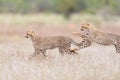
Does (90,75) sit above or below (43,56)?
below

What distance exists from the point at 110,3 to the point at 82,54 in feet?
101

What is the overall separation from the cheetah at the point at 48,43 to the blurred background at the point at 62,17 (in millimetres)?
16380

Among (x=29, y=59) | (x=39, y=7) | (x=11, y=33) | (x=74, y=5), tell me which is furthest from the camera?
(x=39, y=7)

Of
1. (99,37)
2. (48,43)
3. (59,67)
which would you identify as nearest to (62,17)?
(99,37)

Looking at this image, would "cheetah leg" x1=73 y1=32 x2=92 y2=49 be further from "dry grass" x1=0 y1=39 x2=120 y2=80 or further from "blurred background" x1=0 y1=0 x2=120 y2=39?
"blurred background" x1=0 y1=0 x2=120 y2=39

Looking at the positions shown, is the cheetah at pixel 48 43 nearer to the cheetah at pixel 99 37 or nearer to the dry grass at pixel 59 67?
the dry grass at pixel 59 67

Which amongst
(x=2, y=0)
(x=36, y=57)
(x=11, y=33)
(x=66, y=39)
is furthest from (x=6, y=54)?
(x=2, y=0)

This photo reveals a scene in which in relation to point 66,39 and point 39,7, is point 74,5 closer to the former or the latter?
point 39,7

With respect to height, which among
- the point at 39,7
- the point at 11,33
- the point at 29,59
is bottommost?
the point at 29,59

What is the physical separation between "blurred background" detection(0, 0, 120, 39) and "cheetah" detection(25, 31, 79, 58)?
53.7 ft

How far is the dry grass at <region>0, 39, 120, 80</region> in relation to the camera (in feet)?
30.1

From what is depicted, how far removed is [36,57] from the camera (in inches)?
458

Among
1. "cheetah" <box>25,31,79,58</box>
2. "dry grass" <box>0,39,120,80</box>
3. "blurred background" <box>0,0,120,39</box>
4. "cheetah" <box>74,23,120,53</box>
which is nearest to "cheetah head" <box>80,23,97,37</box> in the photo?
"cheetah" <box>74,23,120,53</box>

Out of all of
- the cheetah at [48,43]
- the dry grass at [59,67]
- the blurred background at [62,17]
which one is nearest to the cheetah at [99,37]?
the cheetah at [48,43]
